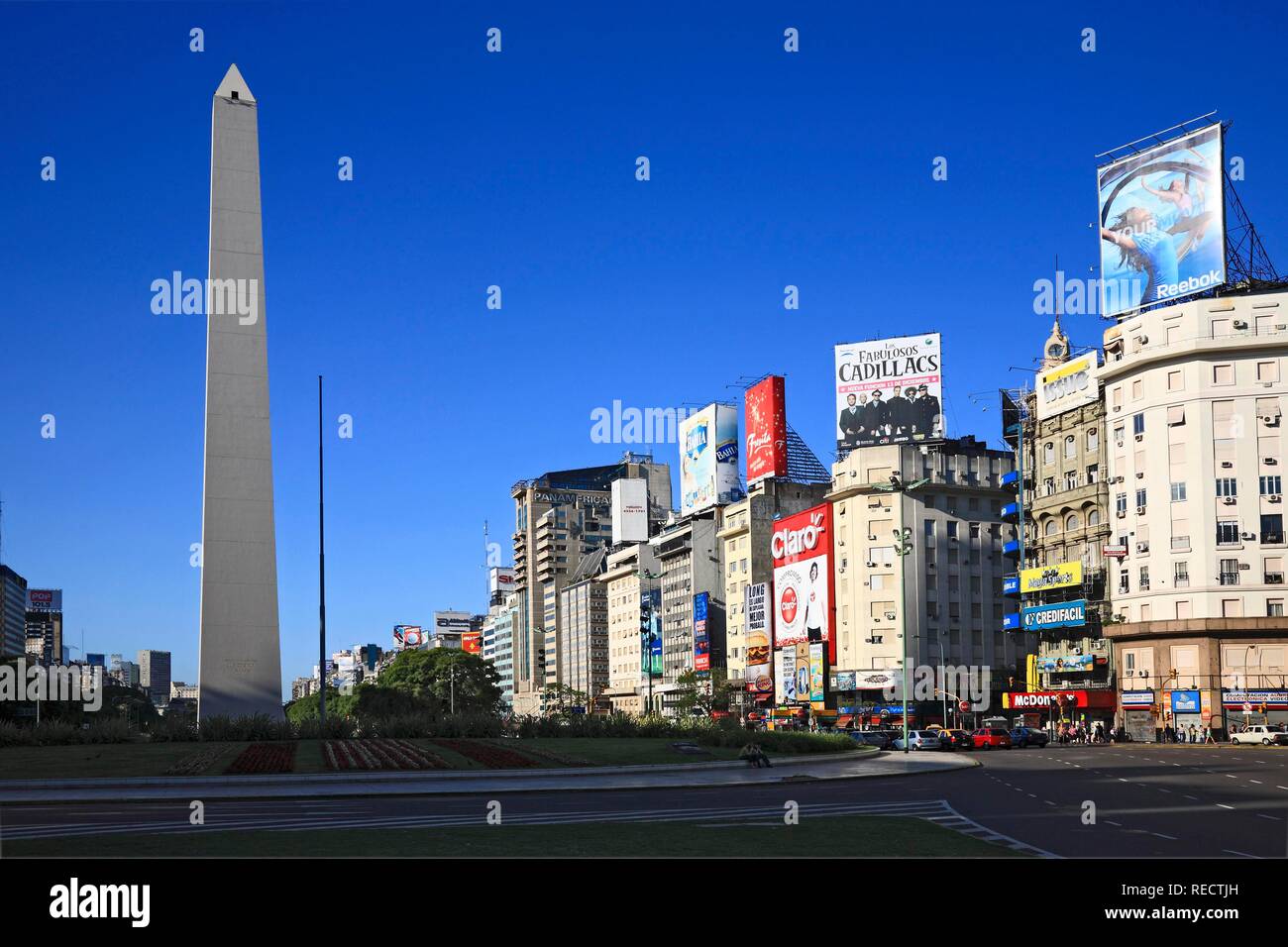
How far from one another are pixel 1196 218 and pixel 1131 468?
17.3 meters

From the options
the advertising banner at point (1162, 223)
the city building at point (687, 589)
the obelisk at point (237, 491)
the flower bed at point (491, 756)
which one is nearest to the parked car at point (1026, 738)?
the advertising banner at point (1162, 223)

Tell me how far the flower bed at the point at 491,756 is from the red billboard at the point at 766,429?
83.2m

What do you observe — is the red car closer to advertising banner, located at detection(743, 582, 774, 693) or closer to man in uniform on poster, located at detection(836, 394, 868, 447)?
man in uniform on poster, located at detection(836, 394, 868, 447)

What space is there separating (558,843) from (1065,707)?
258ft

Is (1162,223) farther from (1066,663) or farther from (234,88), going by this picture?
(234,88)

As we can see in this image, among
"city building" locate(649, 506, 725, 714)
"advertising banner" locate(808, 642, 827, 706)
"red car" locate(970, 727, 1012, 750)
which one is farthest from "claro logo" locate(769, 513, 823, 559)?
"red car" locate(970, 727, 1012, 750)

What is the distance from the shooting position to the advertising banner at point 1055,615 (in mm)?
89625

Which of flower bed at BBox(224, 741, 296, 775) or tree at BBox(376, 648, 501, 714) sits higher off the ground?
flower bed at BBox(224, 741, 296, 775)

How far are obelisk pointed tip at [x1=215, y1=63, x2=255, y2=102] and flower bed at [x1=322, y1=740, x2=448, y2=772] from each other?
83.3 ft

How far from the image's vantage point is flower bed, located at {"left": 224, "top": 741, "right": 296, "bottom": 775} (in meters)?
33.6

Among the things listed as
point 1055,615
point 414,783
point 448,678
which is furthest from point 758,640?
point 414,783

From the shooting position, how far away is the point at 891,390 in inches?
4432

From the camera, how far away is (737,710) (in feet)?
409

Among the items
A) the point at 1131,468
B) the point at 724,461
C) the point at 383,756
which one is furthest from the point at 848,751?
the point at 724,461
